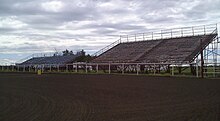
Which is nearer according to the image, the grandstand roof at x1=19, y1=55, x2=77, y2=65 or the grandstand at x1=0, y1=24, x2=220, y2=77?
the grandstand at x1=0, y1=24, x2=220, y2=77

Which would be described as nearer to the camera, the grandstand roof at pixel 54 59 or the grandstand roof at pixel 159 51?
the grandstand roof at pixel 159 51

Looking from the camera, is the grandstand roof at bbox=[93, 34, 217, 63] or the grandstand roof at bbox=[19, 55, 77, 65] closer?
the grandstand roof at bbox=[93, 34, 217, 63]

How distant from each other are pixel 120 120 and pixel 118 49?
4465 centimetres

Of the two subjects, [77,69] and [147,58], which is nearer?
[147,58]

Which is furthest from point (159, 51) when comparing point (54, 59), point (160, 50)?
point (54, 59)

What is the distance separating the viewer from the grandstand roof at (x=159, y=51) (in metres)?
37.8

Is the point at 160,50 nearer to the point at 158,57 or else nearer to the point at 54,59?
the point at 158,57

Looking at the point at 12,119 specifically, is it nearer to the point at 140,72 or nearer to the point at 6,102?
the point at 6,102

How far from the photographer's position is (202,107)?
34.0 ft

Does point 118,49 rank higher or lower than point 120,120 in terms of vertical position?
higher

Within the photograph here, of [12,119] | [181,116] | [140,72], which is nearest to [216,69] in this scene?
[140,72]

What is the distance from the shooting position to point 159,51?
142 feet

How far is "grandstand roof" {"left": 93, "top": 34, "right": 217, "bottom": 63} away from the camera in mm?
37781

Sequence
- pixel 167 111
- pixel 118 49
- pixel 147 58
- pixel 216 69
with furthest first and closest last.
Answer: pixel 118 49 < pixel 147 58 < pixel 216 69 < pixel 167 111
